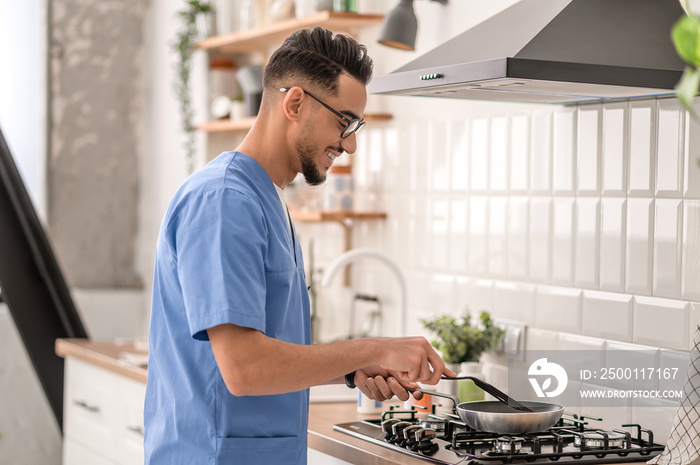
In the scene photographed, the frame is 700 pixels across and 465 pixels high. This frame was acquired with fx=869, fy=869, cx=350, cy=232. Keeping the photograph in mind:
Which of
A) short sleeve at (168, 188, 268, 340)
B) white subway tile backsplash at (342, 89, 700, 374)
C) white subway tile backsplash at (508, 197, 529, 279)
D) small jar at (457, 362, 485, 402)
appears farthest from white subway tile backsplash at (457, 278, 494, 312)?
short sleeve at (168, 188, 268, 340)

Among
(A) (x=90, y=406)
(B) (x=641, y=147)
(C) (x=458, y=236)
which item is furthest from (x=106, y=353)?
(B) (x=641, y=147)

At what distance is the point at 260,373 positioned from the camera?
55.1 inches

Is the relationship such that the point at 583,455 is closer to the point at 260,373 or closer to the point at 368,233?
the point at 260,373

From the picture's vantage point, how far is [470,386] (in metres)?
2.25

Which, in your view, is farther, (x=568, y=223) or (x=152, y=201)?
(x=152, y=201)

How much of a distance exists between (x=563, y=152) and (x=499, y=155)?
26 centimetres

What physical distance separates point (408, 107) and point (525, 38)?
110 centimetres

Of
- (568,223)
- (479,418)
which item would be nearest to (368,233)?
(568,223)

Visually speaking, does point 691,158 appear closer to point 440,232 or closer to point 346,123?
point 346,123

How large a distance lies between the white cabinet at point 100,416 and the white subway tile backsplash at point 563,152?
1469mm

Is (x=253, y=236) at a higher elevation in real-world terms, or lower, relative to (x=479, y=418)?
higher

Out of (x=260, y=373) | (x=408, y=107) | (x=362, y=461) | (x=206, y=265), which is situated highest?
(x=408, y=107)

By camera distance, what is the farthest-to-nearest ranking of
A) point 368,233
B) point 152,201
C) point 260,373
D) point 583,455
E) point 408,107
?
point 152,201
point 368,233
point 408,107
point 583,455
point 260,373

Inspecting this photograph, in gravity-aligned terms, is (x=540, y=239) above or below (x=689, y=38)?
below
